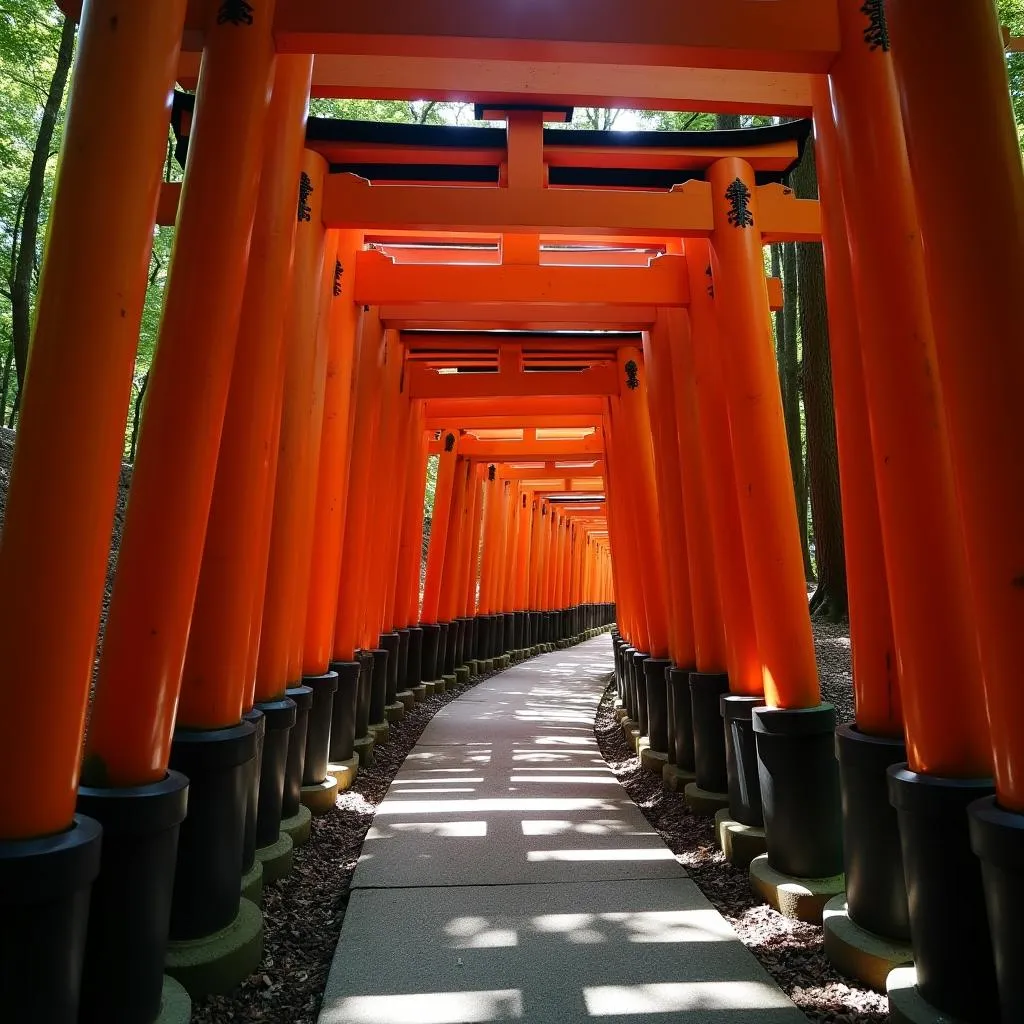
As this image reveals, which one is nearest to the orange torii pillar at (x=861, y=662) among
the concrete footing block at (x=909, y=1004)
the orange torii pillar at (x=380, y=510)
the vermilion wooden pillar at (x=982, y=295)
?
the concrete footing block at (x=909, y=1004)

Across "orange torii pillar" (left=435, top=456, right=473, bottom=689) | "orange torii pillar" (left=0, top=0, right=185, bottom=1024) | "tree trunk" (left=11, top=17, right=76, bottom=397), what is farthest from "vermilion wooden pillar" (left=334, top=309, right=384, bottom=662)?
"tree trunk" (left=11, top=17, right=76, bottom=397)

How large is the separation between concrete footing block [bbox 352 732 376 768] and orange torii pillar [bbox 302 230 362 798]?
0.43m

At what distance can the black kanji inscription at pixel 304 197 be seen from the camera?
457 centimetres

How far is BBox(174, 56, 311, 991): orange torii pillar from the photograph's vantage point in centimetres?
285

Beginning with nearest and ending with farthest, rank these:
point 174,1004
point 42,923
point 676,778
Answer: point 42,923
point 174,1004
point 676,778

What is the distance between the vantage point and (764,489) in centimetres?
397

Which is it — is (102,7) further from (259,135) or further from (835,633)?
(835,633)

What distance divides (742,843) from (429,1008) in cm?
206

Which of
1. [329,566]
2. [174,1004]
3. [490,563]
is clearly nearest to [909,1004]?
[174,1004]

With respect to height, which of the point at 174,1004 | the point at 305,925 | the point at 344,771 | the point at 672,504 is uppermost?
the point at 672,504

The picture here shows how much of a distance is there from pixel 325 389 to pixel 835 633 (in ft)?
24.3

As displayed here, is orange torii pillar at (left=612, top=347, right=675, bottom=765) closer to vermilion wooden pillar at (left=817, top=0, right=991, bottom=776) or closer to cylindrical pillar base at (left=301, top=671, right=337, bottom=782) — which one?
cylindrical pillar base at (left=301, top=671, right=337, bottom=782)

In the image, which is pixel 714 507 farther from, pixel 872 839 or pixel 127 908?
pixel 127 908

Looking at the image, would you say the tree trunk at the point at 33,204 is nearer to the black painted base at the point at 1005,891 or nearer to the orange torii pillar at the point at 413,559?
the orange torii pillar at the point at 413,559
